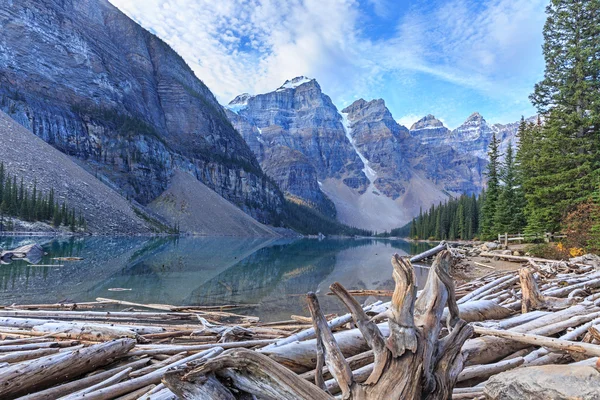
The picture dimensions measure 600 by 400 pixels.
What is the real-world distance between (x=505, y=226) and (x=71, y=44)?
160 m

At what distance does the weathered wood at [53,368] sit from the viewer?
320 centimetres

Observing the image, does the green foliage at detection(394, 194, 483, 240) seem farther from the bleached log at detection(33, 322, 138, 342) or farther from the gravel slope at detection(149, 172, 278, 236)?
the bleached log at detection(33, 322, 138, 342)

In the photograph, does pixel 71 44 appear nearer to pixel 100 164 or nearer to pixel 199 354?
pixel 100 164

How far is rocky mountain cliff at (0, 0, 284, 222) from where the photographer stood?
388 ft

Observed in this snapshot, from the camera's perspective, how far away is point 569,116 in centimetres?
2428

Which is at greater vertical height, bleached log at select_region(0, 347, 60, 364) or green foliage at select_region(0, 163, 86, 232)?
green foliage at select_region(0, 163, 86, 232)

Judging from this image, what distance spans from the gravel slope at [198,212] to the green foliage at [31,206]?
44658 millimetres

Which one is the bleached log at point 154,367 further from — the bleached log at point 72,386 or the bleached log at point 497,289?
the bleached log at point 497,289

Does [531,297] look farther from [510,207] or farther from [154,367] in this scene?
[510,207]

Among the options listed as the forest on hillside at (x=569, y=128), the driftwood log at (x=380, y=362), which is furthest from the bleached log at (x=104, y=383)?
the forest on hillside at (x=569, y=128)

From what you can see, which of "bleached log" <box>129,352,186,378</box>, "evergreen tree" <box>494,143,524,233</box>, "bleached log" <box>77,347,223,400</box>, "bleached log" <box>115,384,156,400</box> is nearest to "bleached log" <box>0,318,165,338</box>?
"bleached log" <box>129,352,186,378</box>

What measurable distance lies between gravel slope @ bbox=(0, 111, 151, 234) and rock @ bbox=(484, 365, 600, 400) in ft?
293

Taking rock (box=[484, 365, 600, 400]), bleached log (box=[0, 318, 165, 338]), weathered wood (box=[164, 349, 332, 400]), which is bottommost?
bleached log (box=[0, 318, 165, 338])

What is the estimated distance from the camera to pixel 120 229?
86.3 meters
